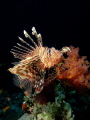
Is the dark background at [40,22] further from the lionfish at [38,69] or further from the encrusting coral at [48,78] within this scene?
the lionfish at [38,69]

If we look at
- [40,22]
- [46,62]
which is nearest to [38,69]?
[46,62]

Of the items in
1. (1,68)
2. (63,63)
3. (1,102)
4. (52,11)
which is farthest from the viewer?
(52,11)

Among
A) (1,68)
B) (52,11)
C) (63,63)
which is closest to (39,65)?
(63,63)

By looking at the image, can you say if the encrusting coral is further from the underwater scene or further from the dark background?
the dark background

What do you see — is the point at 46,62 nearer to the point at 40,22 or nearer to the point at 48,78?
the point at 48,78

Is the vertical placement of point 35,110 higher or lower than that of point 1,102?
lower

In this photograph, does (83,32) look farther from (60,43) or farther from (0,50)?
(0,50)

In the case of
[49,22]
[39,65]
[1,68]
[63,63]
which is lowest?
[39,65]
